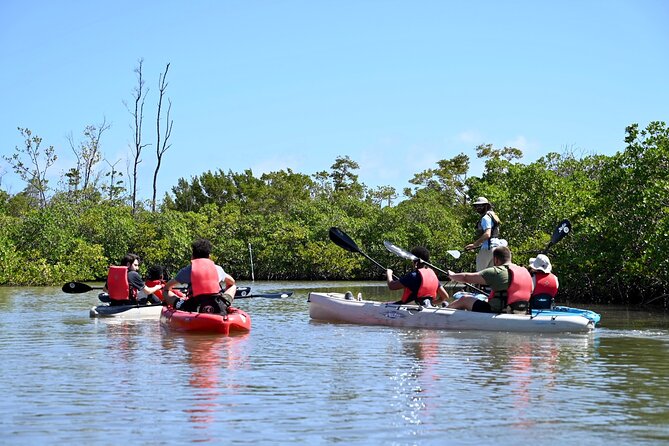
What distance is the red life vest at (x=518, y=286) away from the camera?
12.8 meters

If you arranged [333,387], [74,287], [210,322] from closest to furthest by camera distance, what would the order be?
[333,387]
[210,322]
[74,287]

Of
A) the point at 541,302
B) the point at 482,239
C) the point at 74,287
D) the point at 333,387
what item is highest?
the point at 482,239

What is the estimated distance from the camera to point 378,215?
135 ft

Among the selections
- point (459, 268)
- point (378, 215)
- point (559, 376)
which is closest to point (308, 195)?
point (378, 215)

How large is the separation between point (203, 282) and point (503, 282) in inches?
157

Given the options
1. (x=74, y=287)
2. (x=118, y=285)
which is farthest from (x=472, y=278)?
(x=74, y=287)

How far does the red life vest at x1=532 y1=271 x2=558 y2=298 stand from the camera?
13498 mm

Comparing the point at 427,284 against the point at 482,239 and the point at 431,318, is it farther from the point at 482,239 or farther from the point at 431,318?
the point at 482,239

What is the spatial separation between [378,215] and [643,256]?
75.0 feet

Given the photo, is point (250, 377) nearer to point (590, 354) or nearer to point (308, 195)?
point (590, 354)

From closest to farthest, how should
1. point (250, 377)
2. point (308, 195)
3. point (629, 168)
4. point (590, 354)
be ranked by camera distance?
1. point (250, 377)
2. point (590, 354)
3. point (629, 168)
4. point (308, 195)

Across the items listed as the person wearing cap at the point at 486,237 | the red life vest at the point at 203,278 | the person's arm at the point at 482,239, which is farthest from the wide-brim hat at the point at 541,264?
the red life vest at the point at 203,278

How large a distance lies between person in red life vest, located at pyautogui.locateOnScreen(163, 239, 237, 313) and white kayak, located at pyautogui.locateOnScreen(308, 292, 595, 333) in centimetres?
267

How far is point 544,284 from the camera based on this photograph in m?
13.5
